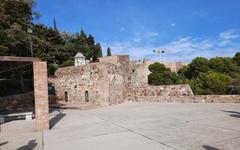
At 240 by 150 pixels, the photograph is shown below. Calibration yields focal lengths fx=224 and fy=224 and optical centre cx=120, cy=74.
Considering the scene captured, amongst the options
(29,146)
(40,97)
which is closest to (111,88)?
(40,97)

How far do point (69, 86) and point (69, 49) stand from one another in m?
17.9

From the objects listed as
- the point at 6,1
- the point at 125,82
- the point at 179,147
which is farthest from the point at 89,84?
the point at 179,147

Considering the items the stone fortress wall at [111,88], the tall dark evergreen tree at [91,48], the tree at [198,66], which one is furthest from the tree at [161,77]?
the tall dark evergreen tree at [91,48]

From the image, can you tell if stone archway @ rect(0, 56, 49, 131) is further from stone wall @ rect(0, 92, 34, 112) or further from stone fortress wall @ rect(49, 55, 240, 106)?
stone wall @ rect(0, 92, 34, 112)

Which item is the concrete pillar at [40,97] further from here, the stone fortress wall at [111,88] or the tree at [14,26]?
the stone fortress wall at [111,88]

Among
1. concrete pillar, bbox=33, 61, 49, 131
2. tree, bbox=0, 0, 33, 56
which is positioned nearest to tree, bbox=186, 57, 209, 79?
tree, bbox=0, 0, 33, 56

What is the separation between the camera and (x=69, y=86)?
20.6 m

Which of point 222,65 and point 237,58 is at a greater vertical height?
point 237,58

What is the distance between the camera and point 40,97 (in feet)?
26.8

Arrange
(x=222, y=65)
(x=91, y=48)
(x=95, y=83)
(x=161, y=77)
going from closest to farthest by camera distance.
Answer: (x=95, y=83) < (x=222, y=65) < (x=161, y=77) < (x=91, y=48)

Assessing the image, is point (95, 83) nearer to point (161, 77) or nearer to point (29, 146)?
point (29, 146)

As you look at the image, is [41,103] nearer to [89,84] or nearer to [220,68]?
[89,84]

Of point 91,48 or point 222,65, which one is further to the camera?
point 91,48

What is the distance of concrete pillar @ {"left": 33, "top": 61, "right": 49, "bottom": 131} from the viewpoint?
813 centimetres
